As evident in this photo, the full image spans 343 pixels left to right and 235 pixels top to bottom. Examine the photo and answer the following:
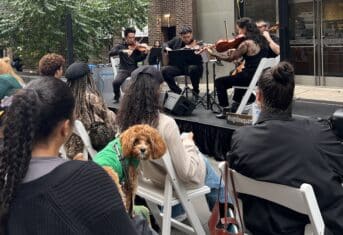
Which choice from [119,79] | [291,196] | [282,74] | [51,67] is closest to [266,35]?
[119,79]

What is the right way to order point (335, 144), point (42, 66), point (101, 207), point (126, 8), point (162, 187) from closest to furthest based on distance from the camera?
1. point (101, 207)
2. point (335, 144)
3. point (162, 187)
4. point (42, 66)
5. point (126, 8)

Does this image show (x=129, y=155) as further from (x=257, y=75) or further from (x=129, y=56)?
(x=129, y=56)

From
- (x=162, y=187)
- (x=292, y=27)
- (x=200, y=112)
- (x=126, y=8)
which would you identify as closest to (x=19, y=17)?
(x=126, y=8)

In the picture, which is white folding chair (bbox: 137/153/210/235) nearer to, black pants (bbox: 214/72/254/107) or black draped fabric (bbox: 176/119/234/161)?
black draped fabric (bbox: 176/119/234/161)

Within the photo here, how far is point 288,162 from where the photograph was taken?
2.58 m

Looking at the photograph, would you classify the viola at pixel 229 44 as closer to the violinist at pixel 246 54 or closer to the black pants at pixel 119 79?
the violinist at pixel 246 54

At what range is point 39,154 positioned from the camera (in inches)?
Answer: 65.0

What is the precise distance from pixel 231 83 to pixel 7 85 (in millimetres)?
3939

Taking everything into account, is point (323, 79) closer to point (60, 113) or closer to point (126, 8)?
point (126, 8)

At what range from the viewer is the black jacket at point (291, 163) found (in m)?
2.58

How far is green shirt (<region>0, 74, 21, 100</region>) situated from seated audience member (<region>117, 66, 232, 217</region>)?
1.19 metres

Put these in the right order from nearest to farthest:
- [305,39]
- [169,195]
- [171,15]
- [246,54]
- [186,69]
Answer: [169,195]
[246,54]
[186,69]
[305,39]
[171,15]

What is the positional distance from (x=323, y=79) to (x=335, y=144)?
10024mm

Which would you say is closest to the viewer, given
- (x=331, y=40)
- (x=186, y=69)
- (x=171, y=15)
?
(x=186, y=69)
